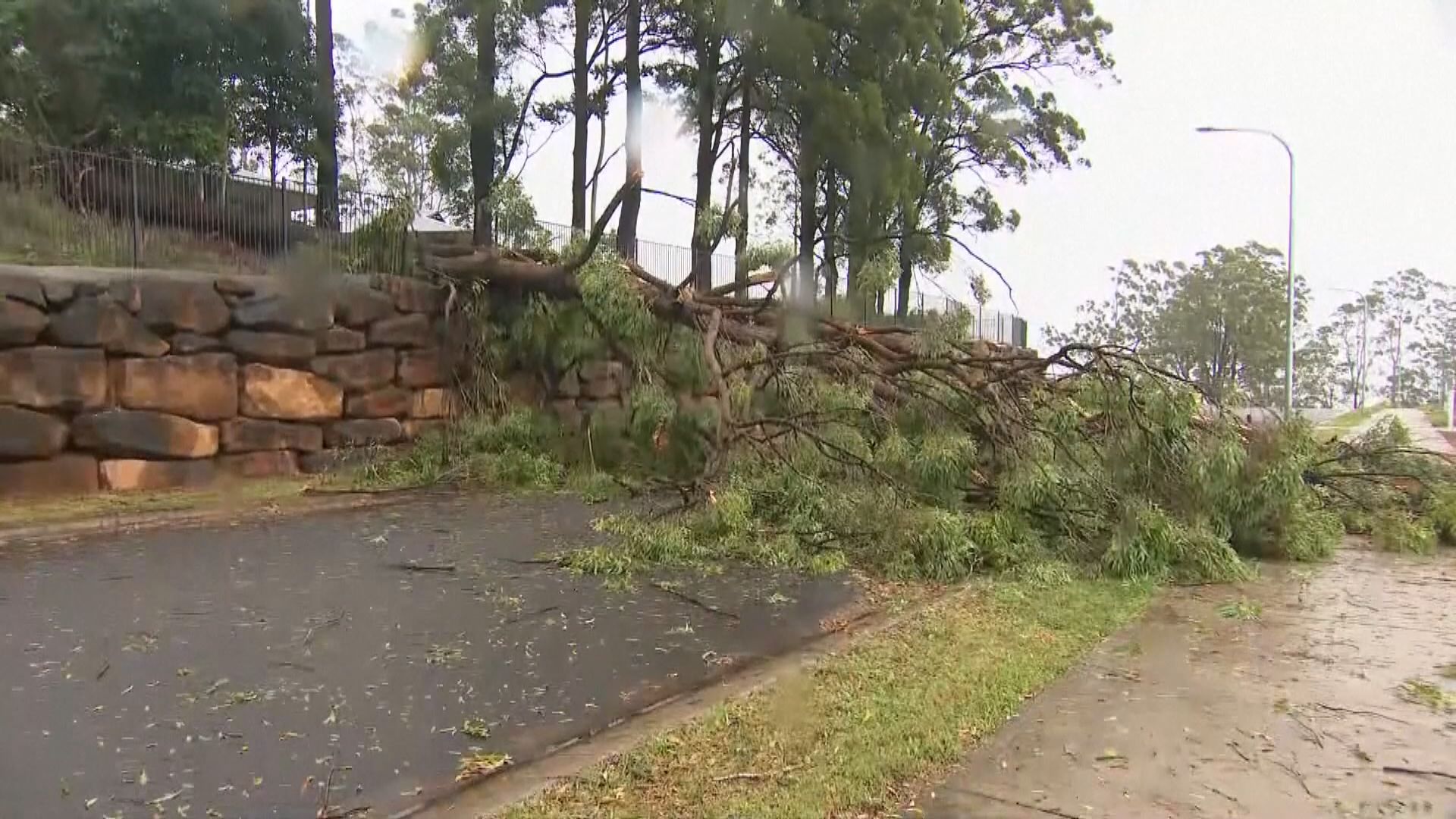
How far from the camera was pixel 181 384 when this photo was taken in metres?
9.62

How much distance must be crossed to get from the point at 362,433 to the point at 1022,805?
9.04m

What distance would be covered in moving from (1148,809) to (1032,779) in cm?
42

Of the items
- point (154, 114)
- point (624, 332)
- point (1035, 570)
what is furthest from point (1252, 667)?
point (154, 114)

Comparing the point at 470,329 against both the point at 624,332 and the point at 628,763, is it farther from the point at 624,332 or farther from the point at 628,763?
A: the point at 628,763

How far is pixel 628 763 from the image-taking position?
12.6ft

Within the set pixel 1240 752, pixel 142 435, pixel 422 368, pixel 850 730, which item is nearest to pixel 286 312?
pixel 422 368

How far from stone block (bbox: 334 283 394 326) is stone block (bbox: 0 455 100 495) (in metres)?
2.86

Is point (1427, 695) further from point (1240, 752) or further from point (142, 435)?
point (142, 435)

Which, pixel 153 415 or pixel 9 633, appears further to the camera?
pixel 153 415

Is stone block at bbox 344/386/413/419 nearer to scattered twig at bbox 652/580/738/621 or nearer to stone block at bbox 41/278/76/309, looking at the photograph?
stone block at bbox 41/278/76/309

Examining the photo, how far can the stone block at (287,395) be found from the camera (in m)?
10.2

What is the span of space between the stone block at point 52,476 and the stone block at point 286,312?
1933mm

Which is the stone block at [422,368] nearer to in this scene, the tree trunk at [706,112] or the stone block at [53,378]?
the stone block at [53,378]

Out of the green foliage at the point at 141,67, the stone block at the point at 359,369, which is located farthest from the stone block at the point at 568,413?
the green foliage at the point at 141,67
